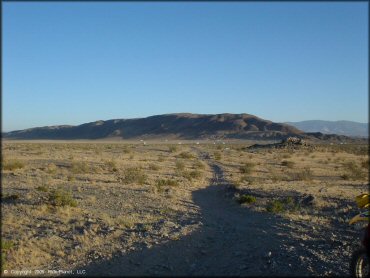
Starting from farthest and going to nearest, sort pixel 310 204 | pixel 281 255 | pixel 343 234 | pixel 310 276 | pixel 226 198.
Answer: pixel 226 198, pixel 310 204, pixel 343 234, pixel 281 255, pixel 310 276

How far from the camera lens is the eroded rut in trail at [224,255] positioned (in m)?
9.61

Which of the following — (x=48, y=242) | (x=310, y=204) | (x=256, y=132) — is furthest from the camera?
(x=256, y=132)

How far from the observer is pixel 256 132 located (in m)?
160

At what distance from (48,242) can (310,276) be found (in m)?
6.53

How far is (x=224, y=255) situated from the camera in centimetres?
1081

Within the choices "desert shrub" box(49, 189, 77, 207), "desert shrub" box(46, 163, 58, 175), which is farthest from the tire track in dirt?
"desert shrub" box(46, 163, 58, 175)

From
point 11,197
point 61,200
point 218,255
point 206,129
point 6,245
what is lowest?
point 218,255

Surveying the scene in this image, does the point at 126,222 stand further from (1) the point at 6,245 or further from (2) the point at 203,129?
(2) the point at 203,129

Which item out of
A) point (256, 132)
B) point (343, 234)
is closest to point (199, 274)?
point (343, 234)

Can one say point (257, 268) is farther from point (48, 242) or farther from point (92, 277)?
point (48, 242)

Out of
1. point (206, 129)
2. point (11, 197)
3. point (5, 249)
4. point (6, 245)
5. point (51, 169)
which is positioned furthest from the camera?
point (206, 129)

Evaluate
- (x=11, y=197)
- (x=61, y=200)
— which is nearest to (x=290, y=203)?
(x=61, y=200)

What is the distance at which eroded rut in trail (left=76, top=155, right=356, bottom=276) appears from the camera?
9609mm

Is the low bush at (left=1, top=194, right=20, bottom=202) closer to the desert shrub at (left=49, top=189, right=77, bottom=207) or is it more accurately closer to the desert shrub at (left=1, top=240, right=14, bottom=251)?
the desert shrub at (left=49, top=189, right=77, bottom=207)
